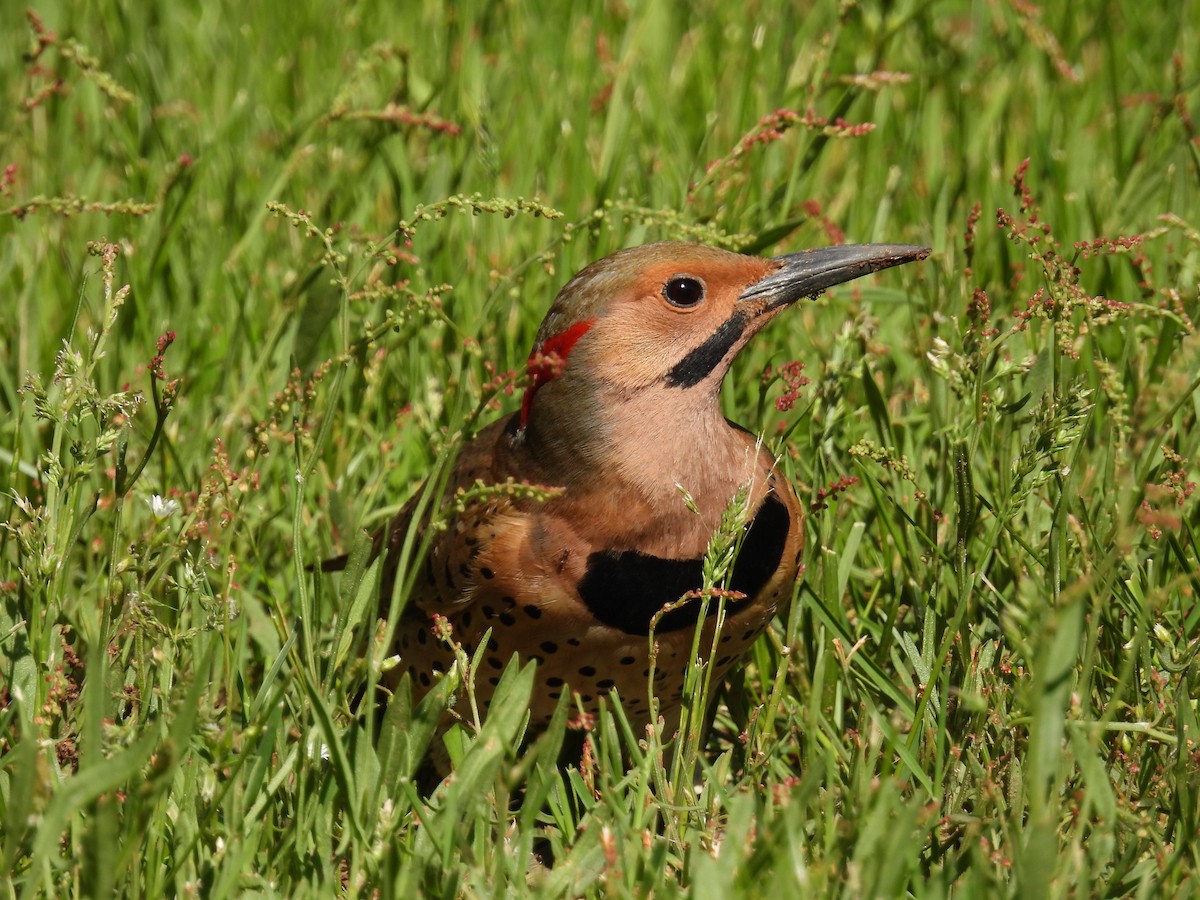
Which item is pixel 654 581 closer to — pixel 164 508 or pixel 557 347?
pixel 557 347

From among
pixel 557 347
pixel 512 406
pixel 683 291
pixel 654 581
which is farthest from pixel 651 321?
pixel 512 406

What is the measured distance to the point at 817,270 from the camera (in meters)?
3.91

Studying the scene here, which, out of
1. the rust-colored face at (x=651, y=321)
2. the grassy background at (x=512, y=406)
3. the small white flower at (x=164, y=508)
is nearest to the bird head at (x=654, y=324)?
the rust-colored face at (x=651, y=321)

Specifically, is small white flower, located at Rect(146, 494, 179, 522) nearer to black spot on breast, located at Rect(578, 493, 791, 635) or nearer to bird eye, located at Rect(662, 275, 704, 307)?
black spot on breast, located at Rect(578, 493, 791, 635)

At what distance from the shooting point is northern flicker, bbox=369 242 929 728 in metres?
3.62

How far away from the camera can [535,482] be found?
385cm

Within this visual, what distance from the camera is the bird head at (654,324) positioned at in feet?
12.3

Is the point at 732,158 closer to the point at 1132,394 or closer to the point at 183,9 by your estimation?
the point at 1132,394

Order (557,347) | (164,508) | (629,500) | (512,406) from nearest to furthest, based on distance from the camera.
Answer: (164,508) → (629,500) → (557,347) → (512,406)

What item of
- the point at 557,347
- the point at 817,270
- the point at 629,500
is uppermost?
the point at 817,270

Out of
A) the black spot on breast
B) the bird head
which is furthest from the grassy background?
the black spot on breast

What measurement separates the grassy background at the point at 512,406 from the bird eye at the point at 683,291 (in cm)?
16

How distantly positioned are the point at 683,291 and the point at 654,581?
0.74m

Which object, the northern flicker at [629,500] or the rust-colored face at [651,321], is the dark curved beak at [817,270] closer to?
the northern flicker at [629,500]
